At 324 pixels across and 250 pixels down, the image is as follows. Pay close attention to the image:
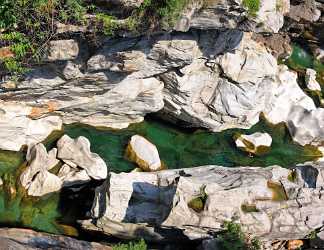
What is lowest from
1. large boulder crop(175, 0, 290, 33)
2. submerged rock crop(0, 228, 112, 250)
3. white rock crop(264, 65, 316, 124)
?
submerged rock crop(0, 228, 112, 250)

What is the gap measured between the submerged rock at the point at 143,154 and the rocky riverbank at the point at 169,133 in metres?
0.04

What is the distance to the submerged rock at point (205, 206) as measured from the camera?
16.0m

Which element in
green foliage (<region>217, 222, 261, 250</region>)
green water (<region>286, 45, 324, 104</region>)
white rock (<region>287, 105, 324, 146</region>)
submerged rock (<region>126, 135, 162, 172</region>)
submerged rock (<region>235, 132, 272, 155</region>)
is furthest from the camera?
green water (<region>286, 45, 324, 104</region>)

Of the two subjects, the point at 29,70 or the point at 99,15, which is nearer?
the point at 99,15

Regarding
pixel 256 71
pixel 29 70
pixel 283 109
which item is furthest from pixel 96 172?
pixel 283 109

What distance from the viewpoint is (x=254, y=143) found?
72.2 ft

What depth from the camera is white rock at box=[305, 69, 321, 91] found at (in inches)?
996

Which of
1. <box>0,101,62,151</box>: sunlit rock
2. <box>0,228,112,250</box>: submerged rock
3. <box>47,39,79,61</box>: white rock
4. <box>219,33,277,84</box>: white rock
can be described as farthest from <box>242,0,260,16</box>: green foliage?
<box>0,101,62,151</box>: sunlit rock

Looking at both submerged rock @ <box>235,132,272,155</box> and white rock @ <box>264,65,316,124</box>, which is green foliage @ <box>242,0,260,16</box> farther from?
white rock @ <box>264,65,316,124</box>

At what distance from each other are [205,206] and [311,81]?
39.7 feet

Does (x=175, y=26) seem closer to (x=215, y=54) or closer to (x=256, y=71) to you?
(x=215, y=54)

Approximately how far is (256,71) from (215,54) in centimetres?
278

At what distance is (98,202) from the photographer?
17047 millimetres

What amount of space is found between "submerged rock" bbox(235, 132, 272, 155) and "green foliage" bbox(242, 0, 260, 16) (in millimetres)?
7885
